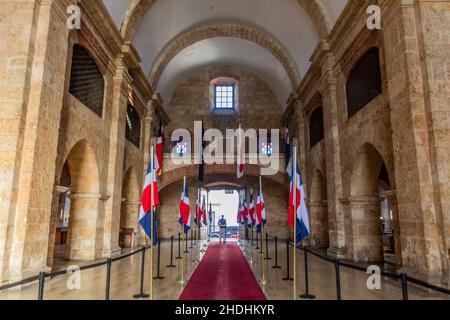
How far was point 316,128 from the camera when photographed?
40.3 feet

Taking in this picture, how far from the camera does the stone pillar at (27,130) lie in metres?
5.32

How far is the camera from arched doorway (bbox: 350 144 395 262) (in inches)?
333

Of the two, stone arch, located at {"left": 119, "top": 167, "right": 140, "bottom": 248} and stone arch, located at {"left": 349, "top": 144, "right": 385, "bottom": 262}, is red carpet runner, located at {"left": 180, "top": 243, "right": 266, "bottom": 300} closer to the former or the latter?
stone arch, located at {"left": 349, "top": 144, "right": 385, "bottom": 262}

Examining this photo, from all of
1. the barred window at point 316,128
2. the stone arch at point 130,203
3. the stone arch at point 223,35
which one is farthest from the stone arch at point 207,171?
the stone arch at point 223,35

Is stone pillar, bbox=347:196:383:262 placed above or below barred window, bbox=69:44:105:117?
below

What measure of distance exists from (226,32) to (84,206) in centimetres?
1007

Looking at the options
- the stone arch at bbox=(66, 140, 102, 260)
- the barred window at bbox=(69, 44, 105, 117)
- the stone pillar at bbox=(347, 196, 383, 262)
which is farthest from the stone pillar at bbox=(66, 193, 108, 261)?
the stone pillar at bbox=(347, 196, 383, 262)

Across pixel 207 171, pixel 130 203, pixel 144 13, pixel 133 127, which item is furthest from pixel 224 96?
pixel 130 203

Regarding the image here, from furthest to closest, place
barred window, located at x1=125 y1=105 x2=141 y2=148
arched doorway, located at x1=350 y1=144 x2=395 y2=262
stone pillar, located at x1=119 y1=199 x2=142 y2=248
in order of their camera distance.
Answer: stone pillar, located at x1=119 y1=199 x2=142 y2=248 < barred window, located at x1=125 y1=105 x2=141 y2=148 < arched doorway, located at x1=350 y1=144 x2=395 y2=262

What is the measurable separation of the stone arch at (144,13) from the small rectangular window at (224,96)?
882cm

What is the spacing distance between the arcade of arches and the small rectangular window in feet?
7.95

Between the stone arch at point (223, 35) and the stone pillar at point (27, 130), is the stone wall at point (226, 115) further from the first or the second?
the stone pillar at point (27, 130)
